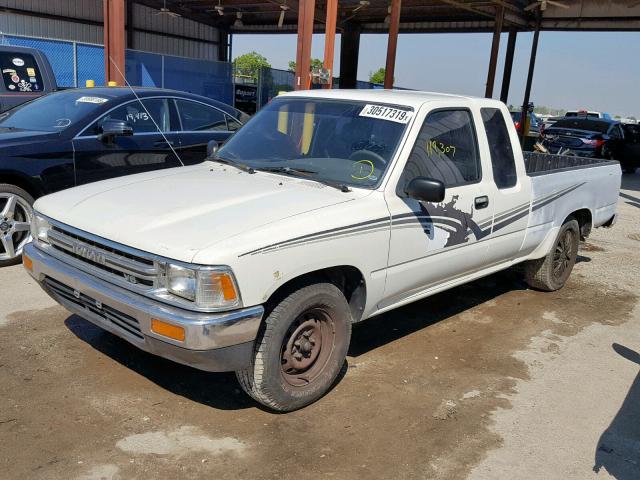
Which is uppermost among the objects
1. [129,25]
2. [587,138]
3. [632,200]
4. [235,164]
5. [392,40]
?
[129,25]

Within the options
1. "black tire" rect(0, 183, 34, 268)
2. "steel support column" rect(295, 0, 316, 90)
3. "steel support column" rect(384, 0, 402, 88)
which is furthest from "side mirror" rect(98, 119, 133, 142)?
"steel support column" rect(384, 0, 402, 88)

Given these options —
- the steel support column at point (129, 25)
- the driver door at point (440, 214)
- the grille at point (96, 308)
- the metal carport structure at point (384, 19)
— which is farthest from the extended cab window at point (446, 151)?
the steel support column at point (129, 25)

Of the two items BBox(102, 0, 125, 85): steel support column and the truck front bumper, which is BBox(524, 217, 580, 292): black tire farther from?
BBox(102, 0, 125, 85): steel support column

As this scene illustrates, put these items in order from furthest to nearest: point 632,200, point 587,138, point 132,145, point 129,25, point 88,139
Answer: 1. point 129,25
2. point 587,138
3. point 632,200
4. point 132,145
5. point 88,139

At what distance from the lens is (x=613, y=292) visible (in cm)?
666

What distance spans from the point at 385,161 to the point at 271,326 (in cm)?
139

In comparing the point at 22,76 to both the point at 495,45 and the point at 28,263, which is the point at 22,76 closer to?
the point at 28,263

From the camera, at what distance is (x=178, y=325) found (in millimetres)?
3006

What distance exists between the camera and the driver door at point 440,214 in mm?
3984

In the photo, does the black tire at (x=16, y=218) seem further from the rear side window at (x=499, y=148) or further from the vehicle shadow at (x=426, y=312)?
the rear side window at (x=499, y=148)

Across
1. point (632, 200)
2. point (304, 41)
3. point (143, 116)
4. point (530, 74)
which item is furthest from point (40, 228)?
point (530, 74)

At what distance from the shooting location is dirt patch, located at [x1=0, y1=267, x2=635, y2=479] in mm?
3125

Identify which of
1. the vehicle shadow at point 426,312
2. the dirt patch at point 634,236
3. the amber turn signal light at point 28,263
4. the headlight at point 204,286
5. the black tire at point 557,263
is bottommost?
the dirt patch at point 634,236

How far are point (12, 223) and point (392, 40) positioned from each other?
40.8ft
